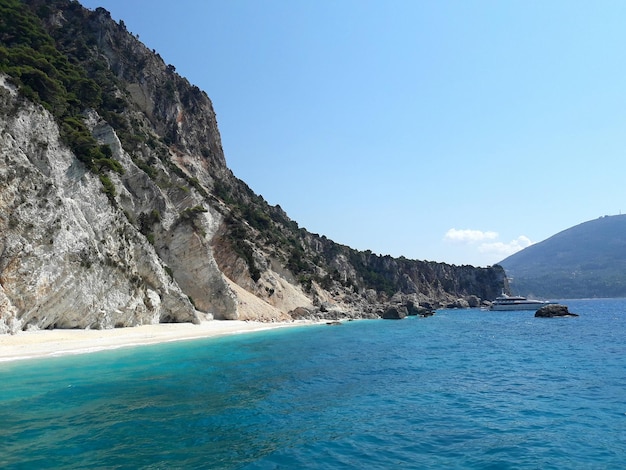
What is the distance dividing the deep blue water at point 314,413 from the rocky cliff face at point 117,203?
30.3 feet

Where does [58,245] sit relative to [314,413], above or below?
above

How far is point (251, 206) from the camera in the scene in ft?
321

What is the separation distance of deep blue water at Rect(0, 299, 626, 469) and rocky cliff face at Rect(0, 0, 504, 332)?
922 centimetres

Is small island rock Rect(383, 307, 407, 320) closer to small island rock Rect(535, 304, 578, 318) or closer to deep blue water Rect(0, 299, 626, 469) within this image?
small island rock Rect(535, 304, 578, 318)

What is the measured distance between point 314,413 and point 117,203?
32.5 m

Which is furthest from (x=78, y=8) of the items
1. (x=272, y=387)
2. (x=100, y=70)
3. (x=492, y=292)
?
(x=492, y=292)

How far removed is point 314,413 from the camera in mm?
12977

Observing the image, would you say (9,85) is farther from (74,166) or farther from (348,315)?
(348,315)

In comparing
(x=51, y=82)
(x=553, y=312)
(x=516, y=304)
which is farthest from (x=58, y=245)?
(x=516, y=304)

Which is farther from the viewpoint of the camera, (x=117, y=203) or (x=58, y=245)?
(x=117, y=203)

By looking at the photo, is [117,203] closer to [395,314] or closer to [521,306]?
[395,314]

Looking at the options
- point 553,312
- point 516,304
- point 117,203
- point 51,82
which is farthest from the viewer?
point 516,304

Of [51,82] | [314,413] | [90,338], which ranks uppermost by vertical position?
[51,82]

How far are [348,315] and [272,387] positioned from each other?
61.1m
